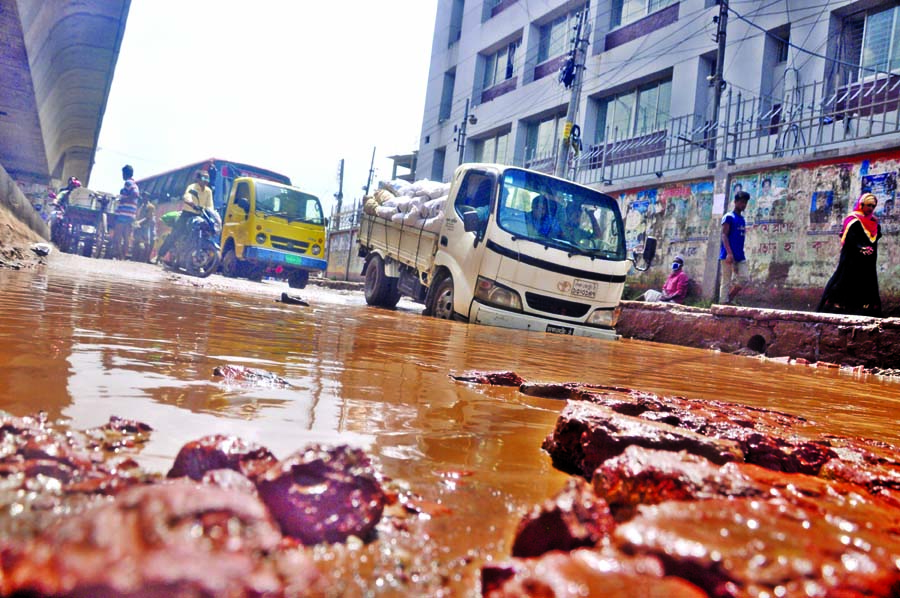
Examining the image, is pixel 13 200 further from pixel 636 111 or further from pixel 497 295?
pixel 636 111

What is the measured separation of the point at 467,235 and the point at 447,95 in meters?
21.8

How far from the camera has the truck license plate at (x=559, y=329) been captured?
6.98m

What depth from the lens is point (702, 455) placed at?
1405mm

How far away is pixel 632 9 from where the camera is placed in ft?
58.3

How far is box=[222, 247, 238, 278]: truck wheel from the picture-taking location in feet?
44.5

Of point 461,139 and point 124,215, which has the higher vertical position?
point 461,139

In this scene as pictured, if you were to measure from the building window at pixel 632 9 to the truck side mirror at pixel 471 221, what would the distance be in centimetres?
1241

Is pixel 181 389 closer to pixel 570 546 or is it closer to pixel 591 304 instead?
pixel 570 546

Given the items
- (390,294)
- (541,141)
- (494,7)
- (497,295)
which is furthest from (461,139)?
(497,295)

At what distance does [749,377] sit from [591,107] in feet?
52.2

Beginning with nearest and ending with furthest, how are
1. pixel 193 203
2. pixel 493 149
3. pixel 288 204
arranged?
pixel 193 203 → pixel 288 204 → pixel 493 149

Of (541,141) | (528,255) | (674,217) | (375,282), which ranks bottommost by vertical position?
(375,282)

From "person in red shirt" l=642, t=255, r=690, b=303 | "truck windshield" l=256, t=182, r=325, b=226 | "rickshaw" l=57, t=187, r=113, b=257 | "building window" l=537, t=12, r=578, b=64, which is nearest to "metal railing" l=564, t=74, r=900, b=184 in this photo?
"person in red shirt" l=642, t=255, r=690, b=303

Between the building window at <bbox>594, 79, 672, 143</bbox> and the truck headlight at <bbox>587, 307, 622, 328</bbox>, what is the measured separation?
31.1ft
